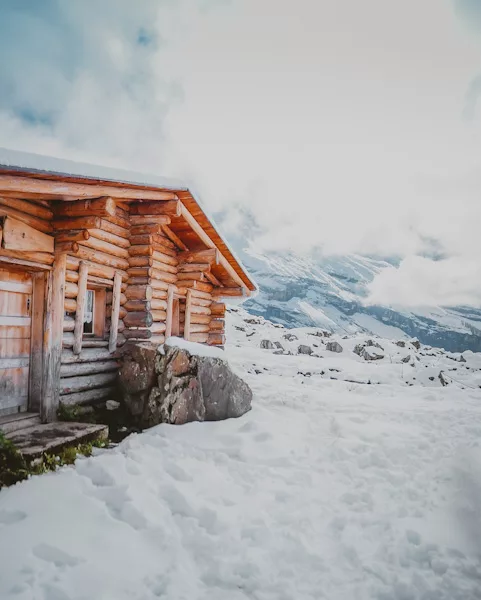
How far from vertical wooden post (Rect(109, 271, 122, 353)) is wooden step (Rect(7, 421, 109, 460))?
2.03m

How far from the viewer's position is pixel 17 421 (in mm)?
5375

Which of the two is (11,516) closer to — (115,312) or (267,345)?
(115,312)

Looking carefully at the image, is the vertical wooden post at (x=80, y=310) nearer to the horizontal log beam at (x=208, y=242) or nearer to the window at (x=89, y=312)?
the window at (x=89, y=312)

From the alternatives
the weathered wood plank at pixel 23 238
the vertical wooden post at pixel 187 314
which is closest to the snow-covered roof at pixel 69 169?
the weathered wood plank at pixel 23 238

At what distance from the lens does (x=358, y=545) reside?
138 inches

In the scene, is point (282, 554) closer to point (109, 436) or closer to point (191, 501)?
point (191, 501)

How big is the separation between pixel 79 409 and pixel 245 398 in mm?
3232

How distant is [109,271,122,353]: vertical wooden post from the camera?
7.49m

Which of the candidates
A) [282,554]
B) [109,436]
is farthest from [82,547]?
[109,436]

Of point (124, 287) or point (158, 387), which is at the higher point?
point (124, 287)

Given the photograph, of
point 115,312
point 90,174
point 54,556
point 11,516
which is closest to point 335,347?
point 115,312

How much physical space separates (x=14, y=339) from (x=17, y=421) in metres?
1.33

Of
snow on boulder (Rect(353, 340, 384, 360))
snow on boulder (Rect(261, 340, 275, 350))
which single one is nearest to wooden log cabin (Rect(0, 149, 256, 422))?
snow on boulder (Rect(261, 340, 275, 350))

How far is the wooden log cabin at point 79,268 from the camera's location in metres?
5.20
